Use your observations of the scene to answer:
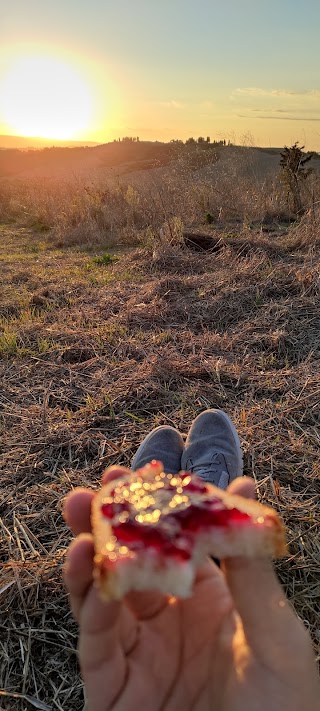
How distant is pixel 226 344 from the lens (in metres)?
3.74

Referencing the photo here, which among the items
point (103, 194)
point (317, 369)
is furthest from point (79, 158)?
point (317, 369)

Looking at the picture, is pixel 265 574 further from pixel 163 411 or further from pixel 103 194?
pixel 103 194

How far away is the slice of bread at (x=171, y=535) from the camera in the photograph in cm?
84

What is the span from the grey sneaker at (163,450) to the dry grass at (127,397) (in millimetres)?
199

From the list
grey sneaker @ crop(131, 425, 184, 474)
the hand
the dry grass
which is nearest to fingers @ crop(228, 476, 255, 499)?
the hand

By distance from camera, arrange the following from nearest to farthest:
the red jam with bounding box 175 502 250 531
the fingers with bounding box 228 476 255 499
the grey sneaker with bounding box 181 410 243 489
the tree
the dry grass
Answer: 1. the red jam with bounding box 175 502 250 531
2. the fingers with bounding box 228 476 255 499
3. the dry grass
4. the grey sneaker with bounding box 181 410 243 489
5. the tree

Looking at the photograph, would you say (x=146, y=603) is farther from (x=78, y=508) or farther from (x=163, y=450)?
(x=163, y=450)

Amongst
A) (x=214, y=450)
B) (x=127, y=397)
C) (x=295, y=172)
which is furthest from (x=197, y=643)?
(x=295, y=172)

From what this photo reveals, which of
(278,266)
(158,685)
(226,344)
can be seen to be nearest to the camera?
(158,685)

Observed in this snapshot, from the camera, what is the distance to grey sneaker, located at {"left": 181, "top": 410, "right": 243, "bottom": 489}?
7.49ft

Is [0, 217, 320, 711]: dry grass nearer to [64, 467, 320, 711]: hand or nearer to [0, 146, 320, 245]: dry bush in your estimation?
[64, 467, 320, 711]: hand

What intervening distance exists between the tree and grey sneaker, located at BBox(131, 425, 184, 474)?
25.4 feet

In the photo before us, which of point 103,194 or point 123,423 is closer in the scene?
point 123,423

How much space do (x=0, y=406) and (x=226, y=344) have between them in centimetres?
177
